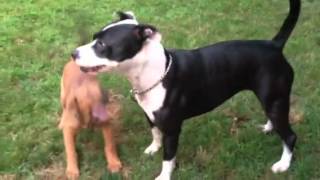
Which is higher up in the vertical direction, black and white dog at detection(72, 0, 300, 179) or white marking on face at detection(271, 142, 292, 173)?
black and white dog at detection(72, 0, 300, 179)

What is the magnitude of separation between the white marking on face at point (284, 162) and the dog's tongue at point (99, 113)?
105cm

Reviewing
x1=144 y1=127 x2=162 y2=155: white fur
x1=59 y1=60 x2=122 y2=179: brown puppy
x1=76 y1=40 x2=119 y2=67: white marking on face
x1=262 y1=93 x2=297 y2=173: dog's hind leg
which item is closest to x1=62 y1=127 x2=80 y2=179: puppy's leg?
x1=59 y1=60 x2=122 y2=179: brown puppy

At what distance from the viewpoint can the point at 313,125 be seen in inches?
165

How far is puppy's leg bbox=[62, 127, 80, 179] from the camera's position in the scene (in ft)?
12.3

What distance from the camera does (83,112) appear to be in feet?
11.8

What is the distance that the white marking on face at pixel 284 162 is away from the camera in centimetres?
381

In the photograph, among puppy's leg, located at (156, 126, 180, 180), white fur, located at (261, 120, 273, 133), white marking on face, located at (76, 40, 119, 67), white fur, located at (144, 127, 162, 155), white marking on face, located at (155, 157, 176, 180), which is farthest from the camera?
white fur, located at (261, 120, 273, 133)

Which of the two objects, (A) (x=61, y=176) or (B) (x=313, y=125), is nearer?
(A) (x=61, y=176)

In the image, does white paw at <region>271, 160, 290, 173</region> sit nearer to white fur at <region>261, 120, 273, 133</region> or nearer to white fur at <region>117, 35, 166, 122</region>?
white fur at <region>261, 120, 273, 133</region>

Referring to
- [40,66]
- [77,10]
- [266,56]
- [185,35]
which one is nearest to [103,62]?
[266,56]

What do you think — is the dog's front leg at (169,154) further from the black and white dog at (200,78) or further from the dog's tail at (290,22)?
the dog's tail at (290,22)

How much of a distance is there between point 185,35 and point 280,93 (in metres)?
2.02

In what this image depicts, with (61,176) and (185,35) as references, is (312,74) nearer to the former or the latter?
(185,35)

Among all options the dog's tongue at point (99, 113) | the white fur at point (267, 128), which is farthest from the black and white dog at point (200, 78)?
the white fur at point (267, 128)
